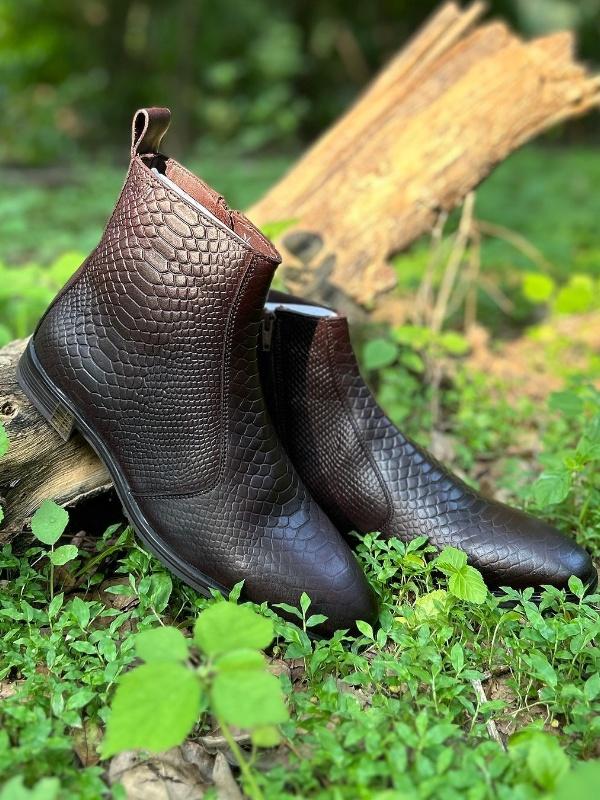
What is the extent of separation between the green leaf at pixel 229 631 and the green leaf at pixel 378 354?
4.80 ft

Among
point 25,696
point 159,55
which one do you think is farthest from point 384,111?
point 159,55

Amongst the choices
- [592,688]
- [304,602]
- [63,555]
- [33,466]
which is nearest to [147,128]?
[33,466]

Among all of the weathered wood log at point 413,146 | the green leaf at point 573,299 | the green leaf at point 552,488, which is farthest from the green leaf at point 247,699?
the green leaf at point 573,299

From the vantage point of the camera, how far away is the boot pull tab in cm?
152

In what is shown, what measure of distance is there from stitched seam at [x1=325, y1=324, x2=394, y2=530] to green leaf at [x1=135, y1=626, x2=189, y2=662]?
28.8 inches

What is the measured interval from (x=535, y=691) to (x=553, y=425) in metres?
1.29

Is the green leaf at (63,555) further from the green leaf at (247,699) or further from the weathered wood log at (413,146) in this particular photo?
the weathered wood log at (413,146)

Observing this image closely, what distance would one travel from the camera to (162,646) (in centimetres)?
111

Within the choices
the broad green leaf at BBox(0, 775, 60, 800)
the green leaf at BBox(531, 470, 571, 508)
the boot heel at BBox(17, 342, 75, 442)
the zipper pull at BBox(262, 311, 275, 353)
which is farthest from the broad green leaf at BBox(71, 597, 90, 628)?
the green leaf at BBox(531, 470, 571, 508)

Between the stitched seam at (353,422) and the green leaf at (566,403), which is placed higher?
the stitched seam at (353,422)

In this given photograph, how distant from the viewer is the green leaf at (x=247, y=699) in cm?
101

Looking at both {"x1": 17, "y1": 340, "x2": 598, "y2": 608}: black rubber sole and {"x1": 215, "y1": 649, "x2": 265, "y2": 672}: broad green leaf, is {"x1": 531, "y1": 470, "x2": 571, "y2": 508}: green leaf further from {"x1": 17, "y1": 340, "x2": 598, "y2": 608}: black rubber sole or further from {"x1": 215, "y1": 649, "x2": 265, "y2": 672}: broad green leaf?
{"x1": 215, "y1": 649, "x2": 265, "y2": 672}: broad green leaf

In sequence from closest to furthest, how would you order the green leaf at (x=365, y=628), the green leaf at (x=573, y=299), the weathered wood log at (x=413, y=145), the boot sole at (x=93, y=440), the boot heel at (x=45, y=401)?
the green leaf at (x=365, y=628)
the boot sole at (x=93, y=440)
the boot heel at (x=45, y=401)
the weathered wood log at (x=413, y=145)
the green leaf at (x=573, y=299)

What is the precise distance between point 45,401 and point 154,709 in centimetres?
85
